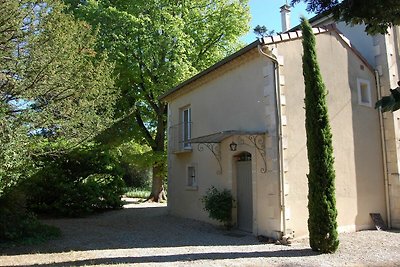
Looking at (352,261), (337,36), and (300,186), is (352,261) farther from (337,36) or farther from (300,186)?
(337,36)

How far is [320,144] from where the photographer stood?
346 inches

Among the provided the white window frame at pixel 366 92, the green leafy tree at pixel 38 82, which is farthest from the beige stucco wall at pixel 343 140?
the green leafy tree at pixel 38 82

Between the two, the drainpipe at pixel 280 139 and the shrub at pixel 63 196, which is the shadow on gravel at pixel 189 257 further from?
the shrub at pixel 63 196

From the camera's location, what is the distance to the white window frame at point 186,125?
1570 cm

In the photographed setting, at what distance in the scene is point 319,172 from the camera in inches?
345

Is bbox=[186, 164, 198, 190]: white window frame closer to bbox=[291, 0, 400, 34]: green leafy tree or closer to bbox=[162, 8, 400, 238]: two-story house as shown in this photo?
bbox=[162, 8, 400, 238]: two-story house

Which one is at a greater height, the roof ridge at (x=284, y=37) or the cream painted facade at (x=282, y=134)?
the roof ridge at (x=284, y=37)

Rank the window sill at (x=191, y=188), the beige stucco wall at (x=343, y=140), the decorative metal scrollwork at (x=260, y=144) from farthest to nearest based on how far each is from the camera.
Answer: the window sill at (x=191, y=188), the decorative metal scrollwork at (x=260, y=144), the beige stucco wall at (x=343, y=140)

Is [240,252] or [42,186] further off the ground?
[42,186]

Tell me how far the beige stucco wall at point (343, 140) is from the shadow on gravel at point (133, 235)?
7.74 feet

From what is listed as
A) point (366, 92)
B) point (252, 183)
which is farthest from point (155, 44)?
point (252, 183)

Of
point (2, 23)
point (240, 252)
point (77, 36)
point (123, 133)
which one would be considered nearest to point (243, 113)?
point (240, 252)

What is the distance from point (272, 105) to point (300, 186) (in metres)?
2.42

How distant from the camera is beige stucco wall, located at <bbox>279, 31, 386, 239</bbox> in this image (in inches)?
423
